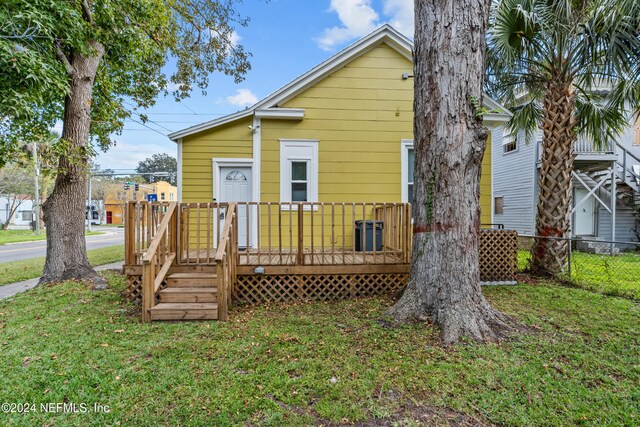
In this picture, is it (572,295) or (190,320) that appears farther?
(572,295)

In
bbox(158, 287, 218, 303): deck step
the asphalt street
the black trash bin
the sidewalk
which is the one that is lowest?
the asphalt street

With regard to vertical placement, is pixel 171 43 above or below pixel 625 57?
above

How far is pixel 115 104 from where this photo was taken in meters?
7.79

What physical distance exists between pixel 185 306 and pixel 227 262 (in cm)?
76

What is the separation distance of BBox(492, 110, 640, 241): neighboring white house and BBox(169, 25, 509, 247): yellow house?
6065mm

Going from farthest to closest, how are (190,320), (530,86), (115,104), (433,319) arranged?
(115,104) < (530,86) < (190,320) < (433,319)

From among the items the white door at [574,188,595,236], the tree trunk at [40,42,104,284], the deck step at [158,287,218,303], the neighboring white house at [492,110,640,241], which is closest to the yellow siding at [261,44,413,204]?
the deck step at [158,287,218,303]

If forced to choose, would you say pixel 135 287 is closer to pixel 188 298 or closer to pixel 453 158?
pixel 188 298

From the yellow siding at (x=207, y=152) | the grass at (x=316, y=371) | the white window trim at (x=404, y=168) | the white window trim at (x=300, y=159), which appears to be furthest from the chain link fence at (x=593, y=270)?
the yellow siding at (x=207, y=152)

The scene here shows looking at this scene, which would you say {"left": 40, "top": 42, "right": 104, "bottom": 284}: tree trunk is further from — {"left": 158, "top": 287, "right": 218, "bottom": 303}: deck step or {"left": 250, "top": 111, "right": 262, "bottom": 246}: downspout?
{"left": 250, "top": 111, "right": 262, "bottom": 246}: downspout

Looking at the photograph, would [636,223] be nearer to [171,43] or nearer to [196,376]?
[196,376]

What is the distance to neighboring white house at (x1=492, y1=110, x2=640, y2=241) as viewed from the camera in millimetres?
10960

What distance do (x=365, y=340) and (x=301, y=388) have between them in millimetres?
1022

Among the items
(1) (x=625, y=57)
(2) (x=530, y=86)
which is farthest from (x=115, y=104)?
(1) (x=625, y=57)
